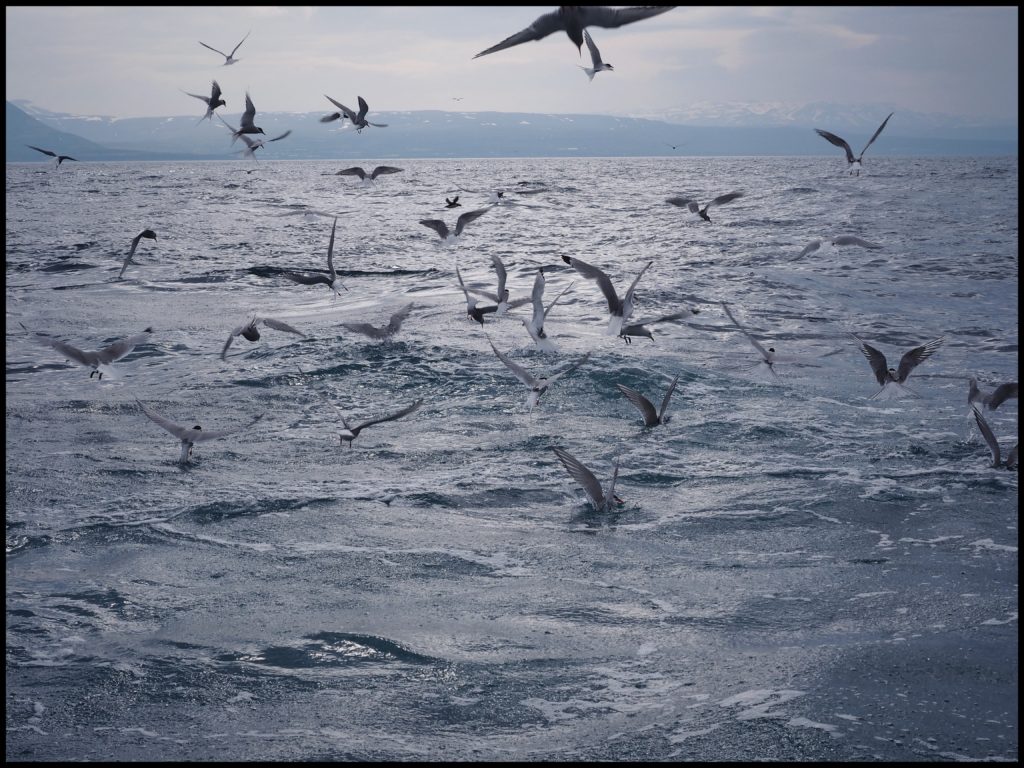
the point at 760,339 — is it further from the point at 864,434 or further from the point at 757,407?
the point at 864,434

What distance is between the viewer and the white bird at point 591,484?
6.75m

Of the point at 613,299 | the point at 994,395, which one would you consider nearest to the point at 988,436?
the point at 994,395

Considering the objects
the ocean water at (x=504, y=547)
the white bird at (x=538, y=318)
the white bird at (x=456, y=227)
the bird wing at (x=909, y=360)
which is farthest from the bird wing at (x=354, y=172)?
the bird wing at (x=909, y=360)

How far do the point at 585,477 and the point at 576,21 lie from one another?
133 inches

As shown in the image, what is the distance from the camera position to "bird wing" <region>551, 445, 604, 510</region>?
671cm

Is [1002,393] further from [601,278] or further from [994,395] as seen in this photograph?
[601,278]

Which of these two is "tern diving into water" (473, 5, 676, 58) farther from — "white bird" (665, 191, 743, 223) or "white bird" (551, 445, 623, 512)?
"white bird" (665, 191, 743, 223)

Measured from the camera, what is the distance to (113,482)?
7.77 meters

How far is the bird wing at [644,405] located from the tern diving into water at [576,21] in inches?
155

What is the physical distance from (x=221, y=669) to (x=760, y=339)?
34.1 ft

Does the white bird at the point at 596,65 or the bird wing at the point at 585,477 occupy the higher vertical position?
the white bird at the point at 596,65

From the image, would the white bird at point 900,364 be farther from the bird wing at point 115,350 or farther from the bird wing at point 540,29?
the bird wing at point 115,350

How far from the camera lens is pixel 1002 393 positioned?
801 centimetres

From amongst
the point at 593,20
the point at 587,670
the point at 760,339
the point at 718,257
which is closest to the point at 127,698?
the point at 587,670
